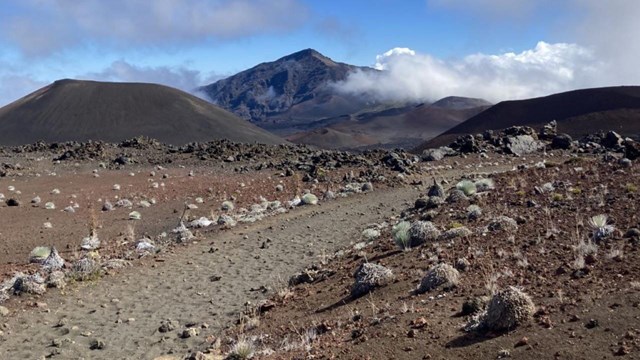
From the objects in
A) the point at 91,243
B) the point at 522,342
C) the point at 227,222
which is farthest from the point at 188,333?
the point at 227,222

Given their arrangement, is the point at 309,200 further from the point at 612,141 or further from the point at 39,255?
the point at 612,141

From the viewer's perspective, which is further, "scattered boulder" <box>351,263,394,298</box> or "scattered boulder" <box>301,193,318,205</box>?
"scattered boulder" <box>301,193,318,205</box>

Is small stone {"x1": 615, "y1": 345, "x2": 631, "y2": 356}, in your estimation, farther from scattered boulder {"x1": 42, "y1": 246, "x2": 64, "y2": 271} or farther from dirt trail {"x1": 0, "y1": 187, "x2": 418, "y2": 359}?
scattered boulder {"x1": 42, "y1": 246, "x2": 64, "y2": 271}

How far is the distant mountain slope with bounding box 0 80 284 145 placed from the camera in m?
52.8

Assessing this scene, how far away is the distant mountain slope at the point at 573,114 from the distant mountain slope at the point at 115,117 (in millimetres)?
19340

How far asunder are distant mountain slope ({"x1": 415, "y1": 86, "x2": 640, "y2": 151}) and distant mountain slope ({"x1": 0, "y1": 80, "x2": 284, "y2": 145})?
19.3 m

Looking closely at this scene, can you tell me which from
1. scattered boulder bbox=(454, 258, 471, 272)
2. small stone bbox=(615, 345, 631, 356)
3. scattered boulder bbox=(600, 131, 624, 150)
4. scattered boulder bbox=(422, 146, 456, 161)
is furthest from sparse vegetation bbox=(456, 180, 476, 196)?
scattered boulder bbox=(600, 131, 624, 150)

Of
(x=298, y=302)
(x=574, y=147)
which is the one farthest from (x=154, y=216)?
(x=574, y=147)

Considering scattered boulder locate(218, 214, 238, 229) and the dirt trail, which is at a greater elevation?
scattered boulder locate(218, 214, 238, 229)

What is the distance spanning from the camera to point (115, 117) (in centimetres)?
5747

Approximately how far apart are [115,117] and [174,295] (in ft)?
173

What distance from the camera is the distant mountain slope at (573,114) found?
44.0 meters

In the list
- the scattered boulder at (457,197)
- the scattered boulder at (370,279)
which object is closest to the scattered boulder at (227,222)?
the scattered boulder at (457,197)

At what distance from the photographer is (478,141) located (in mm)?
25875
